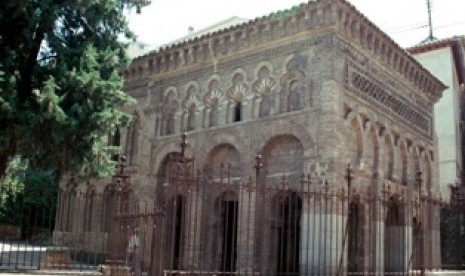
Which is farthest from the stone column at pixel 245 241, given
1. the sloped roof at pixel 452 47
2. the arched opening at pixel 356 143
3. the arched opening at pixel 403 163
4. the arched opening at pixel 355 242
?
the sloped roof at pixel 452 47

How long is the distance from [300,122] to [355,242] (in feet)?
12.1

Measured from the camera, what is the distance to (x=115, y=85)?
11922 millimetres

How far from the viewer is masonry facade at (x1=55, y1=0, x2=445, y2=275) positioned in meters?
14.4

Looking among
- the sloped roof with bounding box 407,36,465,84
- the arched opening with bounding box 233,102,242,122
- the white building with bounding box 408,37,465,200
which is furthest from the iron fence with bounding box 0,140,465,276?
the sloped roof with bounding box 407,36,465,84

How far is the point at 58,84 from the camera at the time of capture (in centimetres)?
1135

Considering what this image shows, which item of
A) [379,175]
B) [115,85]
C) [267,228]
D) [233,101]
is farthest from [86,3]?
[379,175]

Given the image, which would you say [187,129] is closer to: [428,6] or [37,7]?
[37,7]

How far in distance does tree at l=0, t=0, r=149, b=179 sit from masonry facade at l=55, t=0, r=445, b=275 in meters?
3.76

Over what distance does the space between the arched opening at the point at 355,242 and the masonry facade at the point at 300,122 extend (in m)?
0.06

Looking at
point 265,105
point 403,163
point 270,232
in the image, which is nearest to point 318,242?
point 270,232

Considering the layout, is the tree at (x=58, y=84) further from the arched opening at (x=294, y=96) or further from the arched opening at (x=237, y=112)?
the arched opening at (x=294, y=96)

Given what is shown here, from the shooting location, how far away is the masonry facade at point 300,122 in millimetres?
14375

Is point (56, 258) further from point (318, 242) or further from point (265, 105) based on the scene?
point (265, 105)

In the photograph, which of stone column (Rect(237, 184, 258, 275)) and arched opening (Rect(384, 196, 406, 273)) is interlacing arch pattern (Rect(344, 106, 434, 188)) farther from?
stone column (Rect(237, 184, 258, 275))
